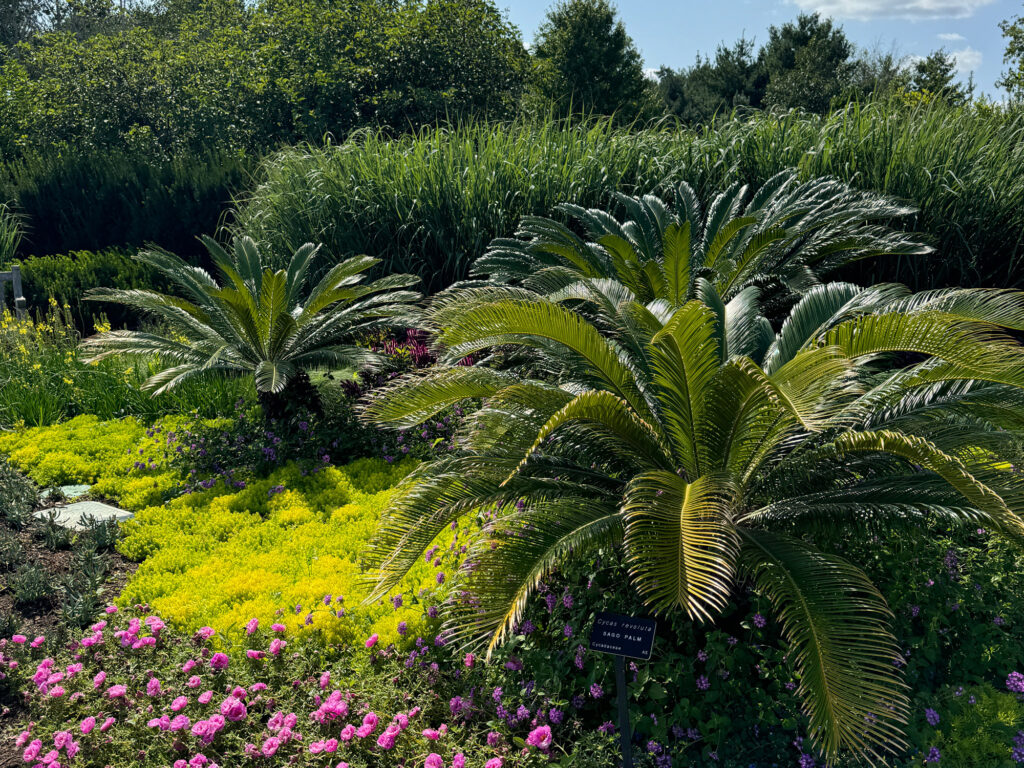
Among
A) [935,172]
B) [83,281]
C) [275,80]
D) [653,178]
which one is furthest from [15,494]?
[275,80]

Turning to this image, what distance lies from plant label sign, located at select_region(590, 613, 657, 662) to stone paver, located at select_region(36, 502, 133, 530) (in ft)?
12.3

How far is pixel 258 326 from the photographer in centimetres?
575

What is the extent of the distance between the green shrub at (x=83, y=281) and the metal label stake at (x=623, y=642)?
9864mm

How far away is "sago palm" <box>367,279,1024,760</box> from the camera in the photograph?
99.3 inches

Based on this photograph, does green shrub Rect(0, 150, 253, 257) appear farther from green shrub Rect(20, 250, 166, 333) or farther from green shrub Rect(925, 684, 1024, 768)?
green shrub Rect(925, 684, 1024, 768)

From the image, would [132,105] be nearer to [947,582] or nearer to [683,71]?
[947,582]

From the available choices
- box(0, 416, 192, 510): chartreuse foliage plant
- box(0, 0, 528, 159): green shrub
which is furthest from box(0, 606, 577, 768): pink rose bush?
box(0, 0, 528, 159): green shrub

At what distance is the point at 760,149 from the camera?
730 centimetres

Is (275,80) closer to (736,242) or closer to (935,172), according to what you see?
(736,242)

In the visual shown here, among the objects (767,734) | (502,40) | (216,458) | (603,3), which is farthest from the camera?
(603,3)

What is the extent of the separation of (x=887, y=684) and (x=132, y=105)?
65.6ft

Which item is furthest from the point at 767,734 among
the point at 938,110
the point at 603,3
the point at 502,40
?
the point at 603,3

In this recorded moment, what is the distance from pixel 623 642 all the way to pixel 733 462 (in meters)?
0.96

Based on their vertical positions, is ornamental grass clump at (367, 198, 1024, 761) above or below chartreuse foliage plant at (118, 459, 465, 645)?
above
